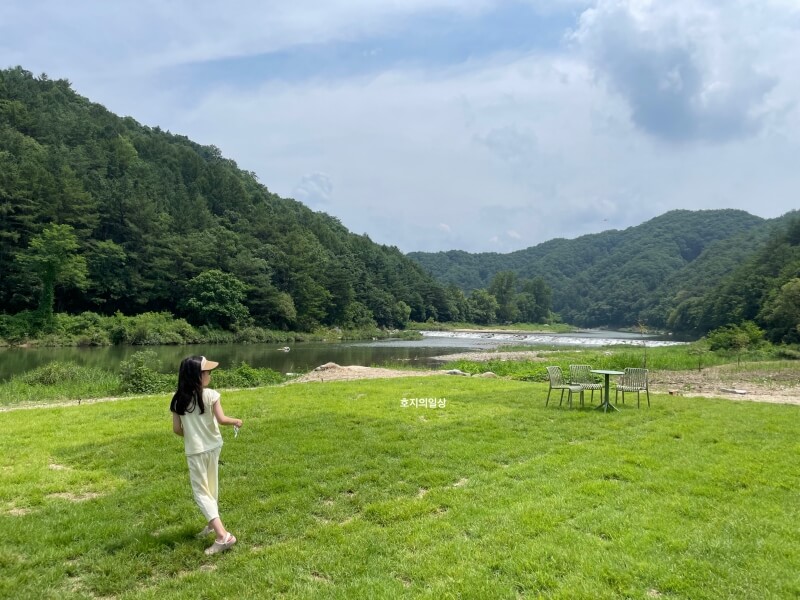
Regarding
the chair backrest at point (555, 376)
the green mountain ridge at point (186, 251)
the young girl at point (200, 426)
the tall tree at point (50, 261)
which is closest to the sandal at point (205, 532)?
the young girl at point (200, 426)

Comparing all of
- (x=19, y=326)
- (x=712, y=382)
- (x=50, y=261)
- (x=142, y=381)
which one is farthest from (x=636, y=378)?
(x=50, y=261)

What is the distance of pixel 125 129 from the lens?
3676 inches

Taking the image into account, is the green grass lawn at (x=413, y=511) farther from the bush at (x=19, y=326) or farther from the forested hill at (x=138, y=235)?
the forested hill at (x=138, y=235)

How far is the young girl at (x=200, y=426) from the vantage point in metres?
4.84

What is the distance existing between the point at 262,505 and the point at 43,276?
170 ft

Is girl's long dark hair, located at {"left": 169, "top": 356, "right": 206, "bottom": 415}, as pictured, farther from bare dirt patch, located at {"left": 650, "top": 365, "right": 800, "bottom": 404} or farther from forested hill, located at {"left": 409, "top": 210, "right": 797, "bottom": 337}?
forested hill, located at {"left": 409, "top": 210, "right": 797, "bottom": 337}

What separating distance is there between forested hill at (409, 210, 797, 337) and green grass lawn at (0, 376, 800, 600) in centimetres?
8265

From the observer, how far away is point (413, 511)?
553 centimetres

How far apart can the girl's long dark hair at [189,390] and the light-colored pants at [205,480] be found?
1.59 feet

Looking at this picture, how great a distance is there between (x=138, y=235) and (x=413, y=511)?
2726 inches

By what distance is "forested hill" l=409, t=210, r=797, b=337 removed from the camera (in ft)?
340

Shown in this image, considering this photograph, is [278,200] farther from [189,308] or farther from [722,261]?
[722,261]

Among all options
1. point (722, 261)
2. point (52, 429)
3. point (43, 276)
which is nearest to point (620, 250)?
point (722, 261)

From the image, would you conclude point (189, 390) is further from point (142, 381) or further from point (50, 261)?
point (50, 261)
